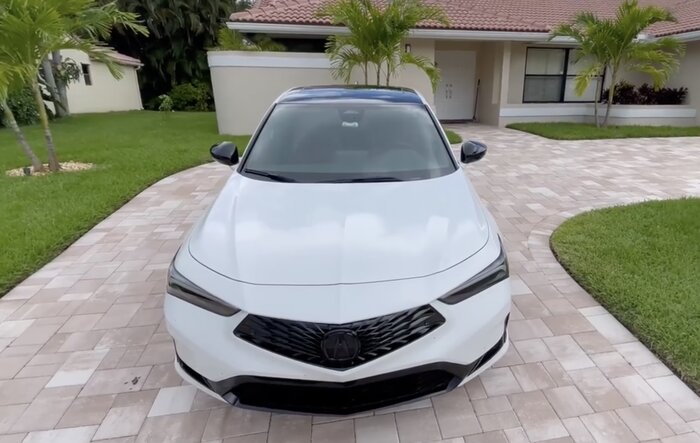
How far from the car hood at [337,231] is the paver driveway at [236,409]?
0.83 metres

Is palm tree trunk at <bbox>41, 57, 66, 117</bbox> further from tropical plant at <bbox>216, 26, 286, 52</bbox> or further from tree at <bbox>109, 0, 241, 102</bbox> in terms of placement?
tree at <bbox>109, 0, 241, 102</bbox>

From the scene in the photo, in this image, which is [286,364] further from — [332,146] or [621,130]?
[621,130]

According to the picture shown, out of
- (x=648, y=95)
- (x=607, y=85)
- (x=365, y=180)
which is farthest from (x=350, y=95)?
(x=607, y=85)

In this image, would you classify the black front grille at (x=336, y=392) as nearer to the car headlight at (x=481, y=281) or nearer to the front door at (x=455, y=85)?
the car headlight at (x=481, y=281)

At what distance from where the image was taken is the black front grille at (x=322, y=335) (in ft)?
5.94

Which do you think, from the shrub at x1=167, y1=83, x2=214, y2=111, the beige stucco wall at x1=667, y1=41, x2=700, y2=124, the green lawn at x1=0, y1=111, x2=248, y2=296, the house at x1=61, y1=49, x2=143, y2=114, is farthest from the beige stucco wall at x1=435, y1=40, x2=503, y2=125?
the shrub at x1=167, y1=83, x2=214, y2=111

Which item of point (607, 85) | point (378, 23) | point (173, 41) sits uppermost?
point (173, 41)

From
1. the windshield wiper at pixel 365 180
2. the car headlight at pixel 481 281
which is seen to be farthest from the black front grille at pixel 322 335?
the windshield wiper at pixel 365 180

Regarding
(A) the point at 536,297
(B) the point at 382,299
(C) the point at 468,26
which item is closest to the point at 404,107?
(A) the point at 536,297

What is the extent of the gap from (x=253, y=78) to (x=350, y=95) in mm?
8346

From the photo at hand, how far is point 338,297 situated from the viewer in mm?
1861

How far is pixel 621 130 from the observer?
11797 millimetres

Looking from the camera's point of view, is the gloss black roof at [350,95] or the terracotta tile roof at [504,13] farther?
the terracotta tile roof at [504,13]

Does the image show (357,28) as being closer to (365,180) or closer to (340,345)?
(365,180)
